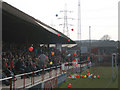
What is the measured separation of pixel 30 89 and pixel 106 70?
18.0 metres

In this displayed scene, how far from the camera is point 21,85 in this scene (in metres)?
10.7

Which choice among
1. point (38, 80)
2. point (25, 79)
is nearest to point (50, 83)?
point (38, 80)

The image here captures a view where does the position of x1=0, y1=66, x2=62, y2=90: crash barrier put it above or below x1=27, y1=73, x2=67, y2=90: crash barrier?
above

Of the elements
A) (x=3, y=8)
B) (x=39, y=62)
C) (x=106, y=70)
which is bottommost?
(x=106, y=70)

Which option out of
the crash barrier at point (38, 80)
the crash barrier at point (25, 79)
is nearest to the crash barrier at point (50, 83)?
the crash barrier at point (38, 80)

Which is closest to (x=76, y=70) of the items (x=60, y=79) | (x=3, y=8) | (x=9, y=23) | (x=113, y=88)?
(x=60, y=79)

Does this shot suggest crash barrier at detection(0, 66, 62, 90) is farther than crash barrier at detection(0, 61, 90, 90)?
No

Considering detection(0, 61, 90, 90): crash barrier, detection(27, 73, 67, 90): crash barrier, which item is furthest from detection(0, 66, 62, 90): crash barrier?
detection(27, 73, 67, 90): crash barrier

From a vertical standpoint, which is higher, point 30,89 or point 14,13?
point 14,13

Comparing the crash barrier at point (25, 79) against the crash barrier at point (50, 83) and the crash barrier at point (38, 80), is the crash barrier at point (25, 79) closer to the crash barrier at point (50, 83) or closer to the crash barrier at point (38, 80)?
the crash barrier at point (38, 80)

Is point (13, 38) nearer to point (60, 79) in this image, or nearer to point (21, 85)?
point (60, 79)

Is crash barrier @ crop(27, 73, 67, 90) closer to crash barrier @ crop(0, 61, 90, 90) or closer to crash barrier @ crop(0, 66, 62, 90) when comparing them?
crash barrier @ crop(0, 61, 90, 90)

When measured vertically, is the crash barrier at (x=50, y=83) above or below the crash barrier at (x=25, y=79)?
below

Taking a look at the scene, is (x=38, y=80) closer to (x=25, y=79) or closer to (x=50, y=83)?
(x=50, y=83)
